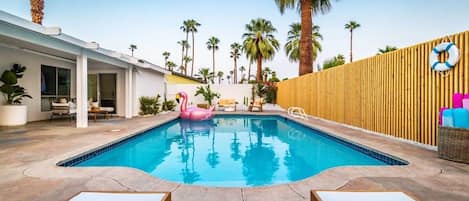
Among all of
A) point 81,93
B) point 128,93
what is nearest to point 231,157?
point 81,93

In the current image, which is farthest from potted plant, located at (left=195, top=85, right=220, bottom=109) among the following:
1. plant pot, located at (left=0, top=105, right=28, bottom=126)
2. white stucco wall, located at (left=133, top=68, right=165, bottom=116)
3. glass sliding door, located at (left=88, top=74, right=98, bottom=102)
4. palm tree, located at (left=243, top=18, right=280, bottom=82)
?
plant pot, located at (left=0, top=105, right=28, bottom=126)

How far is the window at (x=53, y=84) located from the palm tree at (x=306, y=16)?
35.2ft

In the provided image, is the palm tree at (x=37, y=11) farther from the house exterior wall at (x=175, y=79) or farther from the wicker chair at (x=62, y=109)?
the house exterior wall at (x=175, y=79)

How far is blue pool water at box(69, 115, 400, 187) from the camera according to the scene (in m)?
4.31

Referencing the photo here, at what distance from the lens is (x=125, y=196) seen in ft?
5.80

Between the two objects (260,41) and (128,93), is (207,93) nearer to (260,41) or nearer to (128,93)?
(128,93)

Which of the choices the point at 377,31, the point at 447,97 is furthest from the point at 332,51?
the point at 447,97

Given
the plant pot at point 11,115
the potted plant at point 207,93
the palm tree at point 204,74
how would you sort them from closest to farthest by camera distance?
the plant pot at point 11,115 < the potted plant at point 207,93 < the palm tree at point 204,74

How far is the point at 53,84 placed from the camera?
10.6 metres

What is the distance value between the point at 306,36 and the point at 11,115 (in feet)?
40.4

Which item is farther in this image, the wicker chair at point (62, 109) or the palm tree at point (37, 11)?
the palm tree at point (37, 11)

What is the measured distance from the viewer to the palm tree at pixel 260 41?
23250mm

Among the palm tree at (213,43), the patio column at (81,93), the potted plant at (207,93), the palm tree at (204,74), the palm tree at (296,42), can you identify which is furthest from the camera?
the palm tree at (213,43)

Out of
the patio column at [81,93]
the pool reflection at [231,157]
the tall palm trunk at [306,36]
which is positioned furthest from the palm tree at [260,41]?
the patio column at [81,93]
